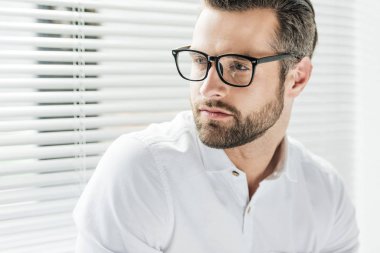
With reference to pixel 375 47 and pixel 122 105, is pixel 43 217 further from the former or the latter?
pixel 375 47

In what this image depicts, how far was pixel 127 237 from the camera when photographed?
1.18 metres

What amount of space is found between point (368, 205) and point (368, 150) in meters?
0.27

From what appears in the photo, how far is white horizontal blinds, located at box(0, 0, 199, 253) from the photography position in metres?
1.27

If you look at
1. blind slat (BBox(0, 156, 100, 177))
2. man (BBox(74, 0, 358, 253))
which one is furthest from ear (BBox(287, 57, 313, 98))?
blind slat (BBox(0, 156, 100, 177))

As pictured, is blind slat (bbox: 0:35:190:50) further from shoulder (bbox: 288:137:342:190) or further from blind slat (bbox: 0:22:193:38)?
shoulder (bbox: 288:137:342:190)

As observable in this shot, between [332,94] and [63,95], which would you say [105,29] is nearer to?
[63,95]

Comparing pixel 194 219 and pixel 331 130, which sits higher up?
pixel 331 130

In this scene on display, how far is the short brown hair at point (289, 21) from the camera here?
1.26m

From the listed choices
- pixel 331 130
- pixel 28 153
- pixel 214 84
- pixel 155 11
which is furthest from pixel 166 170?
pixel 331 130

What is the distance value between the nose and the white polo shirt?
7.7 inches

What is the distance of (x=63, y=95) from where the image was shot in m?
1.32

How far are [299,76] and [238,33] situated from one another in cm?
33

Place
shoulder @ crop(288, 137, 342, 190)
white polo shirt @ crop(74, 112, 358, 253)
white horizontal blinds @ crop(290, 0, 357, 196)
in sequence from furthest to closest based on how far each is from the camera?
white horizontal blinds @ crop(290, 0, 357, 196)
shoulder @ crop(288, 137, 342, 190)
white polo shirt @ crop(74, 112, 358, 253)

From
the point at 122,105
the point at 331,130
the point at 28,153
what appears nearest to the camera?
the point at 28,153
